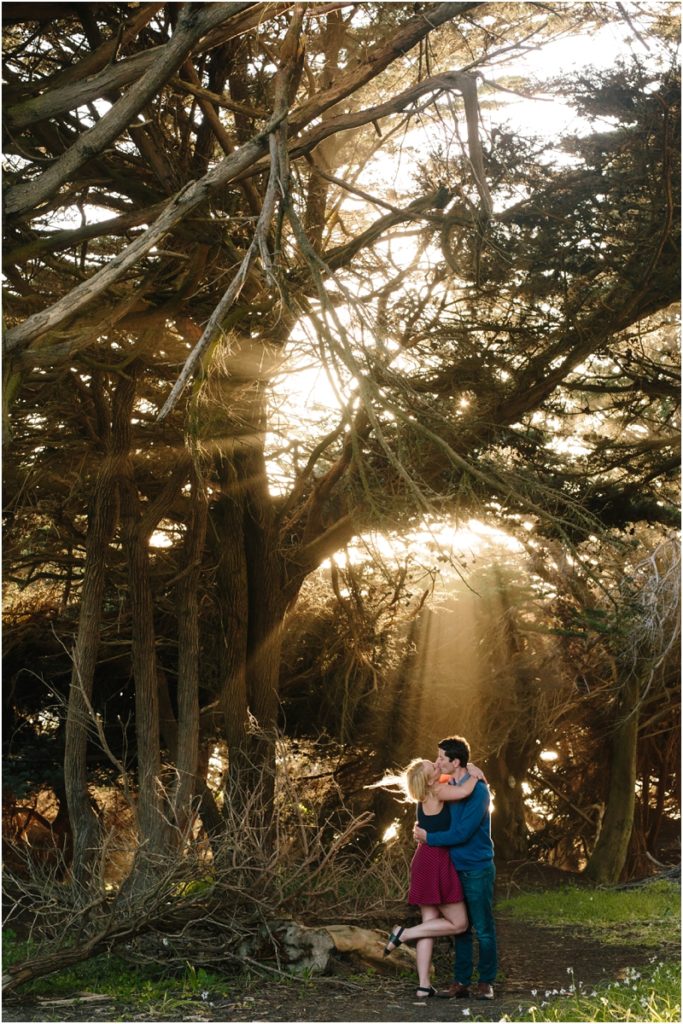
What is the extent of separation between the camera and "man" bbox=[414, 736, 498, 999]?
293 inches

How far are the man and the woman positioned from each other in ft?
0.20

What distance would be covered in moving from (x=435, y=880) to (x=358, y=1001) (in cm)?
92

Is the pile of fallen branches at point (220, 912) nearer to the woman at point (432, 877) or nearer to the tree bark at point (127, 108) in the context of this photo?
the woman at point (432, 877)

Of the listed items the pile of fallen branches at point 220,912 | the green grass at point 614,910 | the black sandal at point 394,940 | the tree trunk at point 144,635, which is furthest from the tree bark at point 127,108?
the green grass at point 614,910

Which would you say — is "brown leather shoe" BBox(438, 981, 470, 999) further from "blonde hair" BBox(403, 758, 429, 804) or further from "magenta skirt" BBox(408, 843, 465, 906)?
"blonde hair" BBox(403, 758, 429, 804)

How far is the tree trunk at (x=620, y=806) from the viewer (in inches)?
622

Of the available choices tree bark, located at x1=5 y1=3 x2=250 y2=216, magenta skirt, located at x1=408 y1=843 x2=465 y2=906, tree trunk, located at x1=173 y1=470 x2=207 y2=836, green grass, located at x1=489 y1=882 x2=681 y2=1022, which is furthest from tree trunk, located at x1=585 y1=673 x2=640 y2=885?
tree bark, located at x1=5 y1=3 x2=250 y2=216

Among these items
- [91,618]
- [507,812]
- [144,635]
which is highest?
[91,618]

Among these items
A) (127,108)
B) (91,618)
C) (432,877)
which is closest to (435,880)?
(432,877)

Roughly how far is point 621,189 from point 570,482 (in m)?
2.86

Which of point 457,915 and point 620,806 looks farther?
point 620,806

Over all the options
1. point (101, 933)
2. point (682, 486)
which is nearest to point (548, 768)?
point (682, 486)

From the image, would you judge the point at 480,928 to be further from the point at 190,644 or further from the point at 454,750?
the point at 190,644

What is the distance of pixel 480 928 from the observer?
744 cm
